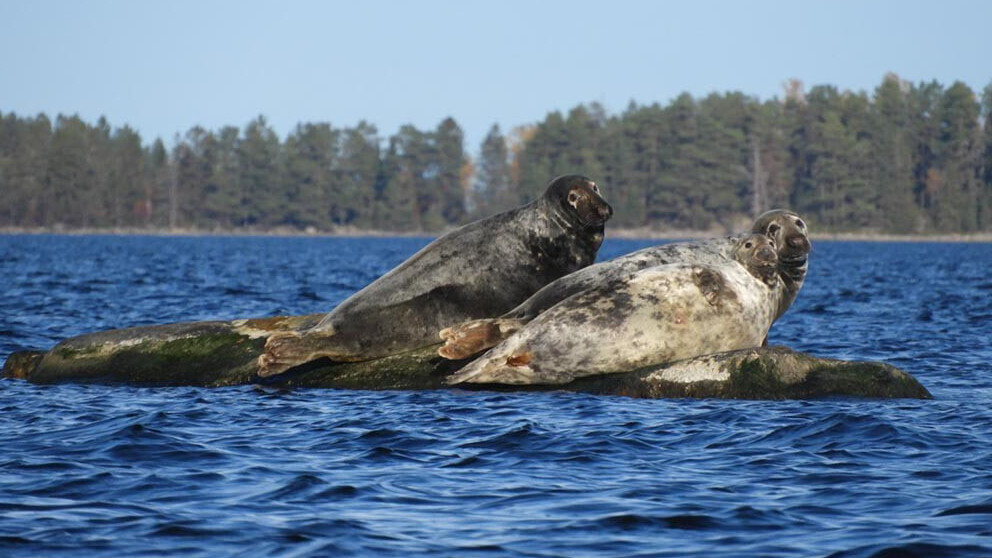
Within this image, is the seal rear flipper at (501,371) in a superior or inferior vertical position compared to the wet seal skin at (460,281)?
inferior

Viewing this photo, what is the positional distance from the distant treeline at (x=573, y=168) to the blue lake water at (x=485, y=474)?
143408 mm

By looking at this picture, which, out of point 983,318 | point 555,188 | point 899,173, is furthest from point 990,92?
point 555,188

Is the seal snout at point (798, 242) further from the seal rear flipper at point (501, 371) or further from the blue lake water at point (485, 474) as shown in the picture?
the seal rear flipper at point (501, 371)

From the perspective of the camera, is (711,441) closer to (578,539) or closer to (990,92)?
(578,539)

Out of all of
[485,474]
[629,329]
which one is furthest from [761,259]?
[485,474]

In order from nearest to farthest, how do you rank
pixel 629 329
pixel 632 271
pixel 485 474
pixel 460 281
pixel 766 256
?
pixel 485 474, pixel 629 329, pixel 632 271, pixel 766 256, pixel 460 281

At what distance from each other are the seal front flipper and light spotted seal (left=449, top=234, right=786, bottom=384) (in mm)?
137

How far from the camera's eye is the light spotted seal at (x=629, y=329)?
13.2 meters

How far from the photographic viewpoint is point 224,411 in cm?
1274

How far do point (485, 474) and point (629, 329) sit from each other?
3.69 meters

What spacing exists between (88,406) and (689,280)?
5.97m

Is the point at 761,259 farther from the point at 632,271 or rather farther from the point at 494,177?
the point at 494,177

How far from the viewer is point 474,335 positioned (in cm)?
1353

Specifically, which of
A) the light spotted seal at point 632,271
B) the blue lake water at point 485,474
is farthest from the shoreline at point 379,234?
the blue lake water at point 485,474
